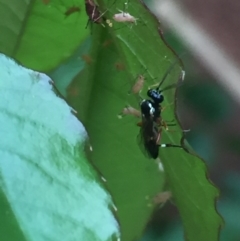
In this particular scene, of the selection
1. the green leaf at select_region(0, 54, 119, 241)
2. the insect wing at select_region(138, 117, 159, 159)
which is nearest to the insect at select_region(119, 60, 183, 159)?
the insect wing at select_region(138, 117, 159, 159)

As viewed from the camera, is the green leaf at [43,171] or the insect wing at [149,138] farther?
the insect wing at [149,138]

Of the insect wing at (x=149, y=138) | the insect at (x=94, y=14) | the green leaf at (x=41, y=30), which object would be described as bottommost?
the insect wing at (x=149, y=138)

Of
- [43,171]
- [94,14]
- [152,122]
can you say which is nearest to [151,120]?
[152,122]

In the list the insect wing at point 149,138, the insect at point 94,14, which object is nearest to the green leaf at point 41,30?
the insect at point 94,14

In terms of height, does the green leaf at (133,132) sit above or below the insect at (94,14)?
below

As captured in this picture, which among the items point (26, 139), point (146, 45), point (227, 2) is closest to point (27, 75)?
point (26, 139)

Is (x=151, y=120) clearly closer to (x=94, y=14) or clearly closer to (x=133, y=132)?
(x=133, y=132)

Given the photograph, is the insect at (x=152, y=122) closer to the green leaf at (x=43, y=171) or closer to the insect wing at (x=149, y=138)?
the insect wing at (x=149, y=138)
